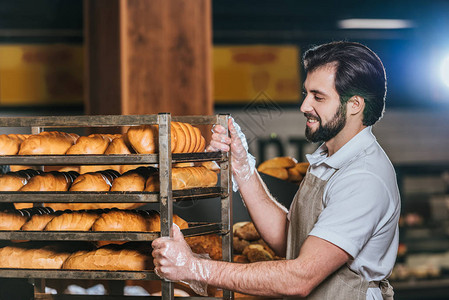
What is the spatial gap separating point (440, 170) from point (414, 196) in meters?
0.33

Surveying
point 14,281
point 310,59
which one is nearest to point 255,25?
point 310,59

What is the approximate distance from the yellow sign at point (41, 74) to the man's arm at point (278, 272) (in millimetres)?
4097

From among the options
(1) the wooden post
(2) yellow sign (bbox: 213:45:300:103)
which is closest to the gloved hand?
(1) the wooden post

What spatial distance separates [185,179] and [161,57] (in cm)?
195

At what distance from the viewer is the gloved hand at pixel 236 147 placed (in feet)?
5.51

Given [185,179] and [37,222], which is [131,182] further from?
[37,222]

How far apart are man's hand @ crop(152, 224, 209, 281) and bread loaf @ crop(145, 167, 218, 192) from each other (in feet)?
0.39

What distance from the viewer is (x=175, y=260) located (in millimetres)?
1445

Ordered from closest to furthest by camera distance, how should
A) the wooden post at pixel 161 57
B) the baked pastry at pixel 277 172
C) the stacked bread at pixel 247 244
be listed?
the stacked bread at pixel 247 244
the baked pastry at pixel 277 172
the wooden post at pixel 161 57

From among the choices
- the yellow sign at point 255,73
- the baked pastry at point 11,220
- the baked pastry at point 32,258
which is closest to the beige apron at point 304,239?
the baked pastry at point 32,258

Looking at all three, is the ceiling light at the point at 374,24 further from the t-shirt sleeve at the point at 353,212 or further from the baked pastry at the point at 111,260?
the baked pastry at the point at 111,260

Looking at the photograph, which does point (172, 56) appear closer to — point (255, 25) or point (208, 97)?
point (208, 97)

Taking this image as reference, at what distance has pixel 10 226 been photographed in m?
1.58

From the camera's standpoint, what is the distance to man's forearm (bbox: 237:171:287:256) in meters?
2.01
